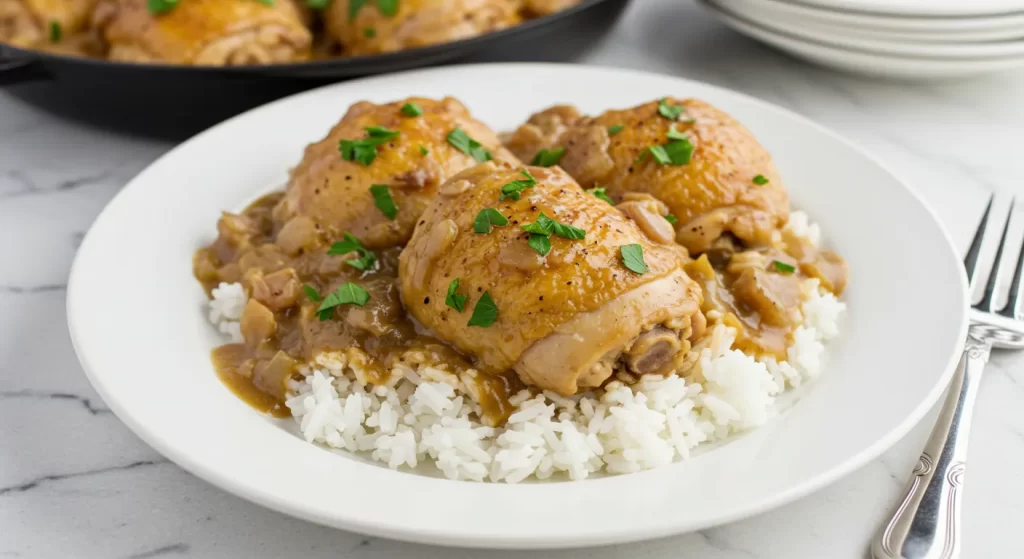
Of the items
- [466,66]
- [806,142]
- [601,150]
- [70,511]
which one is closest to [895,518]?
[601,150]

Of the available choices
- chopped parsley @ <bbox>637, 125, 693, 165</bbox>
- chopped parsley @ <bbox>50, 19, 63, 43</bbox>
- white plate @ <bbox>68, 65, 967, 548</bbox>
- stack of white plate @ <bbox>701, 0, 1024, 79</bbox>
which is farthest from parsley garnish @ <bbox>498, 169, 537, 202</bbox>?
chopped parsley @ <bbox>50, 19, 63, 43</bbox>

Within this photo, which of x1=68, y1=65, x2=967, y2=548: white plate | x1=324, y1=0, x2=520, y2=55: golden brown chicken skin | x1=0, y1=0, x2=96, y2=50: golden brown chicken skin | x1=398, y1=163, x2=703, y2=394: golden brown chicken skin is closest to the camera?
x1=68, y1=65, x2=967, y2=548: white plate

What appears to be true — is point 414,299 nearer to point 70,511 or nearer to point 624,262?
point 624,262

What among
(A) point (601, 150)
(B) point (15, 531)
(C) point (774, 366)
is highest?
(A) point (601, 150)

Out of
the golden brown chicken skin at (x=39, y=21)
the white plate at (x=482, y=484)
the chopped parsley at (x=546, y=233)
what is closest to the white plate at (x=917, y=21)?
the white plate at (x=482, y=484)

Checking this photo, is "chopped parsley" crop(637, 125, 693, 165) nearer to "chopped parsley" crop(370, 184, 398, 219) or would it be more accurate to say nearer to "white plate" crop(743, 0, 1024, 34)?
"chopped parsley" crop(370, 184, 398, 219)

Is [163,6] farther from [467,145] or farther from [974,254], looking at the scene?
[974,254]
